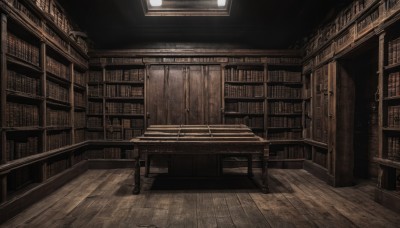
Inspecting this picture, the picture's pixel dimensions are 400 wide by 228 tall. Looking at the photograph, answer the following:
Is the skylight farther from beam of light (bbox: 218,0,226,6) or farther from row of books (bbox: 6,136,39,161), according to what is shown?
row of books (bbox: 6,136,39,161)

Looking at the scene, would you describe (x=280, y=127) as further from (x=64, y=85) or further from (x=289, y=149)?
(x=64, y=85)

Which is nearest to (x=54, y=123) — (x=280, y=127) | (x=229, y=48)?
(x=229, y=48)

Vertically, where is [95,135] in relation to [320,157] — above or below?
above

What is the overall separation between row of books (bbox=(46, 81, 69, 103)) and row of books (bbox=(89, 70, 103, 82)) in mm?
1026

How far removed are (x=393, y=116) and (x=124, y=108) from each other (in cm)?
496

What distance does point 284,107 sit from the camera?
5.73 m

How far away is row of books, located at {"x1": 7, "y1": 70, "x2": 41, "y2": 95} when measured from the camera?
3.00 m

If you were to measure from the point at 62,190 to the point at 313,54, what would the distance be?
525cm

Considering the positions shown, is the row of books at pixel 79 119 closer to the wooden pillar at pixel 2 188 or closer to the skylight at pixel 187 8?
the wooden pillar at pixel 2 188

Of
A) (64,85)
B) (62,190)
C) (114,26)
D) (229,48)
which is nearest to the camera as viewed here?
(62,190)

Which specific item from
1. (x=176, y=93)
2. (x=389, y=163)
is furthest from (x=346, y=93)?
(x=176, y=93)

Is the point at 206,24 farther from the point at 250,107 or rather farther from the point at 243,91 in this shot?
the point at 250,107

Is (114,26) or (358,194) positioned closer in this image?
(358,194)

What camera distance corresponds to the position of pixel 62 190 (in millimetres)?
3885
